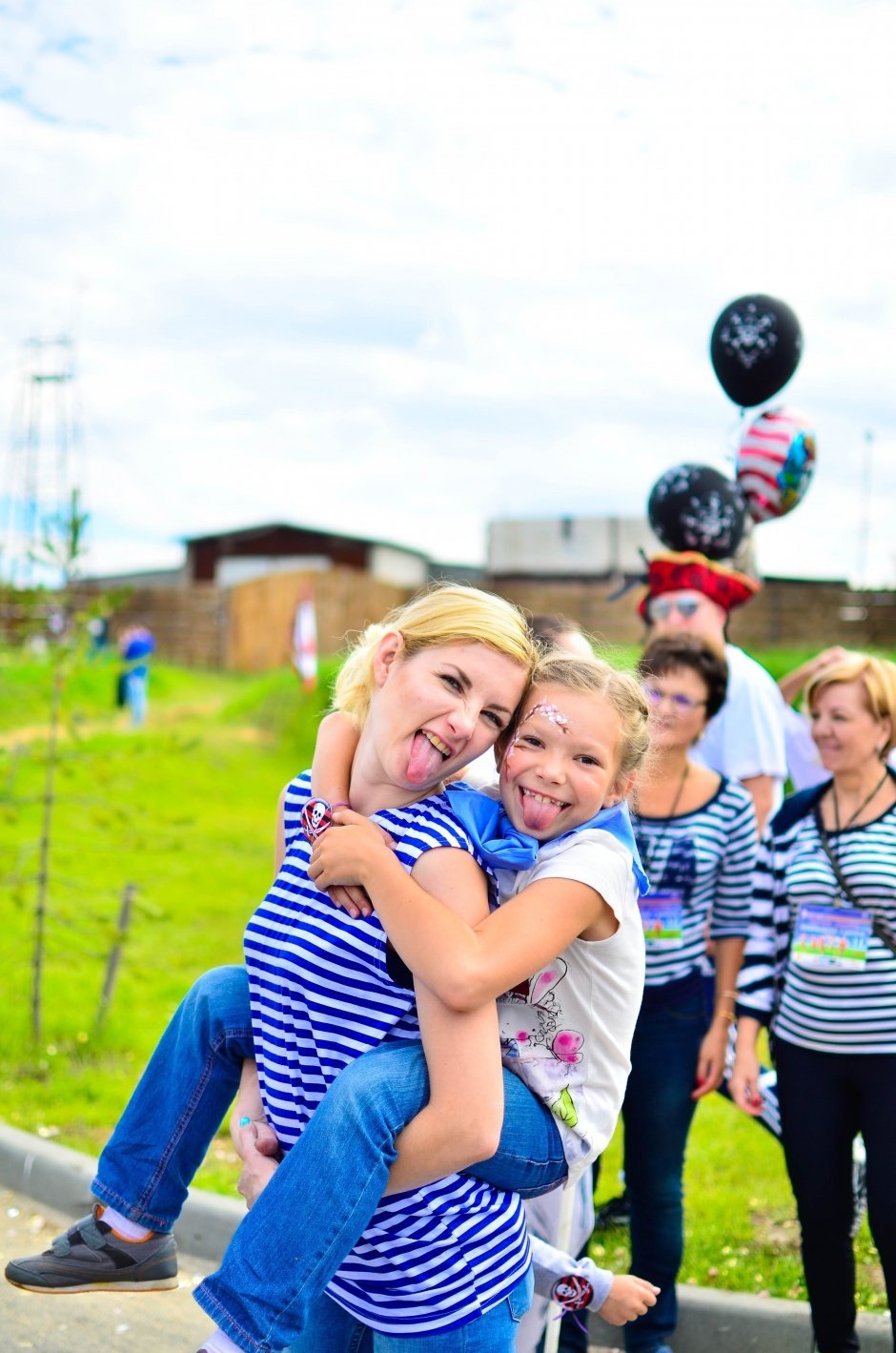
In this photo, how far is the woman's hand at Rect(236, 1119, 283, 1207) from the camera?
2113 mm

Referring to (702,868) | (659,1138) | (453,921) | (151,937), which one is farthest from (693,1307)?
(151,937)

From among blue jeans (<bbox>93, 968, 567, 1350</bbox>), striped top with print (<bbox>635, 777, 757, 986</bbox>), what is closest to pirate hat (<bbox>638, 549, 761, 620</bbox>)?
striped top with print (<bbox>635, 777, 757, 986</bbox>)

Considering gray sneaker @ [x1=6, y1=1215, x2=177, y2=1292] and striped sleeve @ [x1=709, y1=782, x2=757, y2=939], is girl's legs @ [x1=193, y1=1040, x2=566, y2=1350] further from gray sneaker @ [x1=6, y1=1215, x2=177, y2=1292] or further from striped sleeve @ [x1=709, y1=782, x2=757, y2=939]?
striped sleeve @ [x1=709, y1=782, x2=757, y2=939]

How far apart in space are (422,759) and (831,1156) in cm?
175

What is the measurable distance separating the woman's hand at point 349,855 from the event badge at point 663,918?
1.50 m

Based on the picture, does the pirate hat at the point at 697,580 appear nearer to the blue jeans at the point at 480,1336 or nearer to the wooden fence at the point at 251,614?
the blue jeans at the point at 480,1336

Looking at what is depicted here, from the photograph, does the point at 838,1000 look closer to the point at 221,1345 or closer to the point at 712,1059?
the point at 712,1059

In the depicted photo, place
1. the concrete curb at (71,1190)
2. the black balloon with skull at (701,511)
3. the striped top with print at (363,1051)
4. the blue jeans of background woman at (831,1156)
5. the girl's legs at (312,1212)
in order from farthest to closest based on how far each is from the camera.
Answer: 1. the black balloon with skull at (701,511)
2. the concrete curb at (71,1190)
3. the blue jeans of background woman at (831,1156)
4. the striped top with print at (363,1051)
5. the girl's legs at (312,1212)

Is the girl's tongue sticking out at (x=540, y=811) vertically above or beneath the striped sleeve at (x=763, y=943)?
above

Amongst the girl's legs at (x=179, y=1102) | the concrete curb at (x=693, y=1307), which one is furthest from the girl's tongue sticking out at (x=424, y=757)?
the concrete curb at (x=693, y=1307)

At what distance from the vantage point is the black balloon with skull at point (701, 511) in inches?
195

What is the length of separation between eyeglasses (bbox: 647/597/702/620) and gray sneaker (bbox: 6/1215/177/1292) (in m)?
2.68

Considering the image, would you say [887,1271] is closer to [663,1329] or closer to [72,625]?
[663,1329]

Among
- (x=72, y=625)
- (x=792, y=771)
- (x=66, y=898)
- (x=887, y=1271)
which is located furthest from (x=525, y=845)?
(x=66, y=898)
